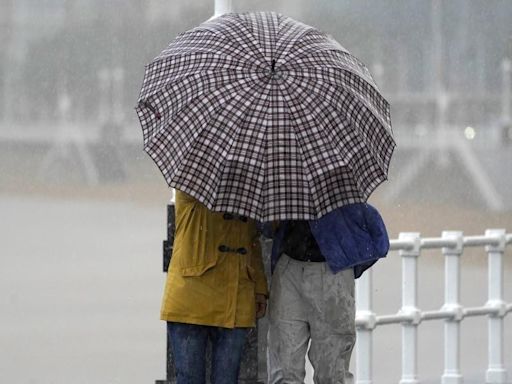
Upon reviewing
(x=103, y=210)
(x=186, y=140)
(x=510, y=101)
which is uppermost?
(x=510, y=101)

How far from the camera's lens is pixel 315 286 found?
18.7 ft

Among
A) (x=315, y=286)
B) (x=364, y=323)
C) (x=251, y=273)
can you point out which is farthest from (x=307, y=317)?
(x=364, y=323)

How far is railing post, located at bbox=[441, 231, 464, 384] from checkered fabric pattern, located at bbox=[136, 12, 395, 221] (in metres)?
4.03

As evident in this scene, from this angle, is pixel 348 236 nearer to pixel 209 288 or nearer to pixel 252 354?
pixel 209 288

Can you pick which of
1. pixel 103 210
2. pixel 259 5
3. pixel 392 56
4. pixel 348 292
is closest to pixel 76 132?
pixel 103 210

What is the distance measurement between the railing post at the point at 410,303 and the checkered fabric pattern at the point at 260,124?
357cm

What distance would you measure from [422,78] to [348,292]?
25889 mm

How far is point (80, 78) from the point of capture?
3094 centimetres

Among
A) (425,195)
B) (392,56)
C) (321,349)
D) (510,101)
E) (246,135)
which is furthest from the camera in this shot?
(425,195)

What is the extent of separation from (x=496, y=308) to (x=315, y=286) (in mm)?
4599

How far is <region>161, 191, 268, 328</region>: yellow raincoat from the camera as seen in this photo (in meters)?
5.58

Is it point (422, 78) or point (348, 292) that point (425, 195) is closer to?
point (422, 78)

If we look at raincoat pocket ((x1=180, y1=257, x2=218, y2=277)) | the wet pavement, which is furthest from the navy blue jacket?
Result: the wet pavement

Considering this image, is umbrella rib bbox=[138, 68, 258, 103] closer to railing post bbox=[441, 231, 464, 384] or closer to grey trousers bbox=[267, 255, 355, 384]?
grey trousers bbox=[267, 255, 355, 384]
